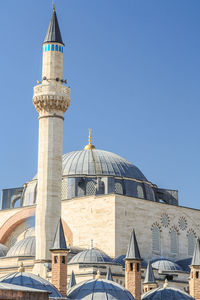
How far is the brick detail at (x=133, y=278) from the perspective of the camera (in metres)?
35.0

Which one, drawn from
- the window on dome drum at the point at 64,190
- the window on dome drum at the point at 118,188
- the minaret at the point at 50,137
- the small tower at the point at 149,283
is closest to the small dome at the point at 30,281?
the small tower at the point at 149,283

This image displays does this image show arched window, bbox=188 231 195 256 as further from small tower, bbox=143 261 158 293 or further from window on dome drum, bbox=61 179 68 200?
small tower, bbox=143 261 158 293

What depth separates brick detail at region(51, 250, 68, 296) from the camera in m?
33.6

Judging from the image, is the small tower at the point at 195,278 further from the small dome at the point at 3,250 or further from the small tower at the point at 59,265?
the small dome at the point at 3,250

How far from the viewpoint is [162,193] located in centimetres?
5575

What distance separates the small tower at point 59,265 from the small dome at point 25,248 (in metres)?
11.0

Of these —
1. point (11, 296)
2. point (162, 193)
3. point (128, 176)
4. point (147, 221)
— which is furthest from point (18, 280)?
point (162, 193)

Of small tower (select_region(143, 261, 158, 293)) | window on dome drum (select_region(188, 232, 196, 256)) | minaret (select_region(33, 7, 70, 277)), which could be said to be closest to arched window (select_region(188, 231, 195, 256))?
window on dome drum (select_region(188, 232, 196, 256))

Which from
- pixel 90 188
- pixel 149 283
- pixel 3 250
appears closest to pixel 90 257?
pixel 149 283

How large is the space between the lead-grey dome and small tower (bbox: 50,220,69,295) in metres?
17.0

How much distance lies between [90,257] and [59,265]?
351 inches

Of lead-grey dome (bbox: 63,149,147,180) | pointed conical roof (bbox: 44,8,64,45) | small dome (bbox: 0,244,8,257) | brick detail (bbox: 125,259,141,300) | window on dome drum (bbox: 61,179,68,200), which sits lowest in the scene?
brick detail (bbox: 125,259,141,300)

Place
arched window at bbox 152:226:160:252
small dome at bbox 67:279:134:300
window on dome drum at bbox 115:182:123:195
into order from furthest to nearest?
window on dome drum at bbox 115:182:123:195 < arched window at bbox 152:226:160:252 < small dome at bbox 67:279:134:300

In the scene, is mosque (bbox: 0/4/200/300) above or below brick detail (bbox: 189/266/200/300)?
above
